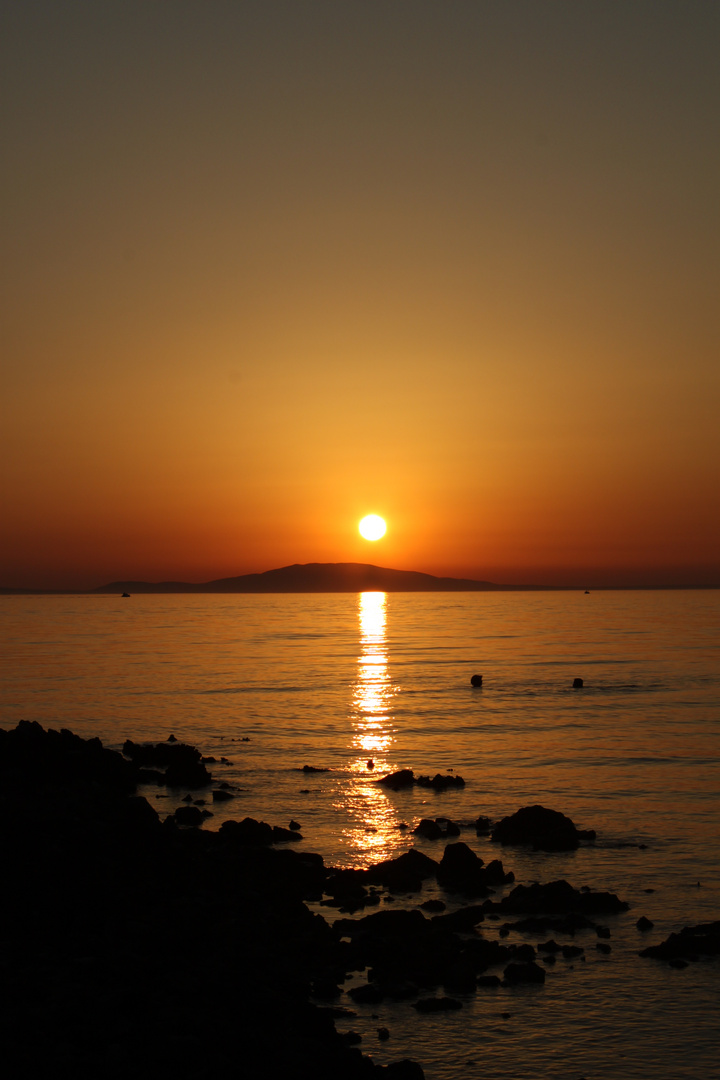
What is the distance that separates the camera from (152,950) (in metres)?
14.5

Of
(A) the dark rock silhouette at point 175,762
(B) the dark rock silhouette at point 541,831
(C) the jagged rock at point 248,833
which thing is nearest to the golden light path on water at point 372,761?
(C) the jagged rock at point 248,833

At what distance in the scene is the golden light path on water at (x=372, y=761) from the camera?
2588 centimetres

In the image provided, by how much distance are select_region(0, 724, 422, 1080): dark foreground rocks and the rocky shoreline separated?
33 mm

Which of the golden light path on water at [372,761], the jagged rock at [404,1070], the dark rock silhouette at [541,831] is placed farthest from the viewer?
the golden light path on water at [372,761]

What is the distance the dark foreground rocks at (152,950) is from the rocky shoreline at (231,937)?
Answer: 33mm

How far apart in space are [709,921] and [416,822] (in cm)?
1070

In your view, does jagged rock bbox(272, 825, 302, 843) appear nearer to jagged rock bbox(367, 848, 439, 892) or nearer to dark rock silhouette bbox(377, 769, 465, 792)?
jagged rock bbox(367, 848, 439, 892)

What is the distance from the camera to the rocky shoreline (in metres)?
11.5

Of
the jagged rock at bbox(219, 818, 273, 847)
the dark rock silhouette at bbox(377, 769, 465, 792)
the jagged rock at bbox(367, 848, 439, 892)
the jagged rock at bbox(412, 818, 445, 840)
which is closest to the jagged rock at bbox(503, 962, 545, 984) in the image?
the jagged rock at bbox(367, 848, 439, 892)

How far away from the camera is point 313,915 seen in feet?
59.4

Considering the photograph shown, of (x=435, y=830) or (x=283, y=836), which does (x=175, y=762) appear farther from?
(x=435, y=830)

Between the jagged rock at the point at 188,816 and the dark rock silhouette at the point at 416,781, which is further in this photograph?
the dark rock silhouette at the point at 416,781

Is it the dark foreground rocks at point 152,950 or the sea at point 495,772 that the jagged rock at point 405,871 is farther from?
the dark foreground rocks at point 152,950

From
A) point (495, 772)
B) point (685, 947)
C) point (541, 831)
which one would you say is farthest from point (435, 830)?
point (495, 772)
